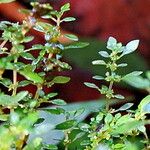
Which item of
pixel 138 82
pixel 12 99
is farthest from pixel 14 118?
pixel 138 82

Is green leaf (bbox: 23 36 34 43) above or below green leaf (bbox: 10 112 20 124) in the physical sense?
above

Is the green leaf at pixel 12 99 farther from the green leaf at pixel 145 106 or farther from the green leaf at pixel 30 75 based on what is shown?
the green leaf at pixel 145 106

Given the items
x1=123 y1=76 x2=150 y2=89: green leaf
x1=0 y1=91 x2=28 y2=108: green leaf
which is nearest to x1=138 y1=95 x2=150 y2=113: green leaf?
x1=123 y1=76 x2=150 y2=89: green leaf

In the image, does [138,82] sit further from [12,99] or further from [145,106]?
[12,99]

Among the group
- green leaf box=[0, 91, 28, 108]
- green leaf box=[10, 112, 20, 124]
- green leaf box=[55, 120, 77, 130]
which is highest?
green leaf box=[0, 91, 28, 108]

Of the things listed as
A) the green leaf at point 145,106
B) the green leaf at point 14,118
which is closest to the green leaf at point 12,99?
the green leaf at point 14,118

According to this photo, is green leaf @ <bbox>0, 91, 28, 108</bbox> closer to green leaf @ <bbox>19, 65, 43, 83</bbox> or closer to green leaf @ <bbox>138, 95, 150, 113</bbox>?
green leaf @ <bbox>19, 65, 43, 83</bbox>

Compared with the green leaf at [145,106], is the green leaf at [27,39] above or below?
above

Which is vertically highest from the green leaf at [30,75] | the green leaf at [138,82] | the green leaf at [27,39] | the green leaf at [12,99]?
the green leaf at [27,39]

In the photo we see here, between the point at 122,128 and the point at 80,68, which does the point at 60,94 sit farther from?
the point at 122,128

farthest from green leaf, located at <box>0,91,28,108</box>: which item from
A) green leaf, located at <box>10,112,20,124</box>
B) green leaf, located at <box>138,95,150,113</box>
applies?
green leaf, located at <box>138,95,150,113</box>

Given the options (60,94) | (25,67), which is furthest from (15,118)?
(60,94)

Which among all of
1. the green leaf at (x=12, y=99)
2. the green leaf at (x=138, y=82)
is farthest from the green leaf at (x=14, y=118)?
the green leaf at (x=138, y=82)

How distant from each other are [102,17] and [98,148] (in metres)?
1.60
